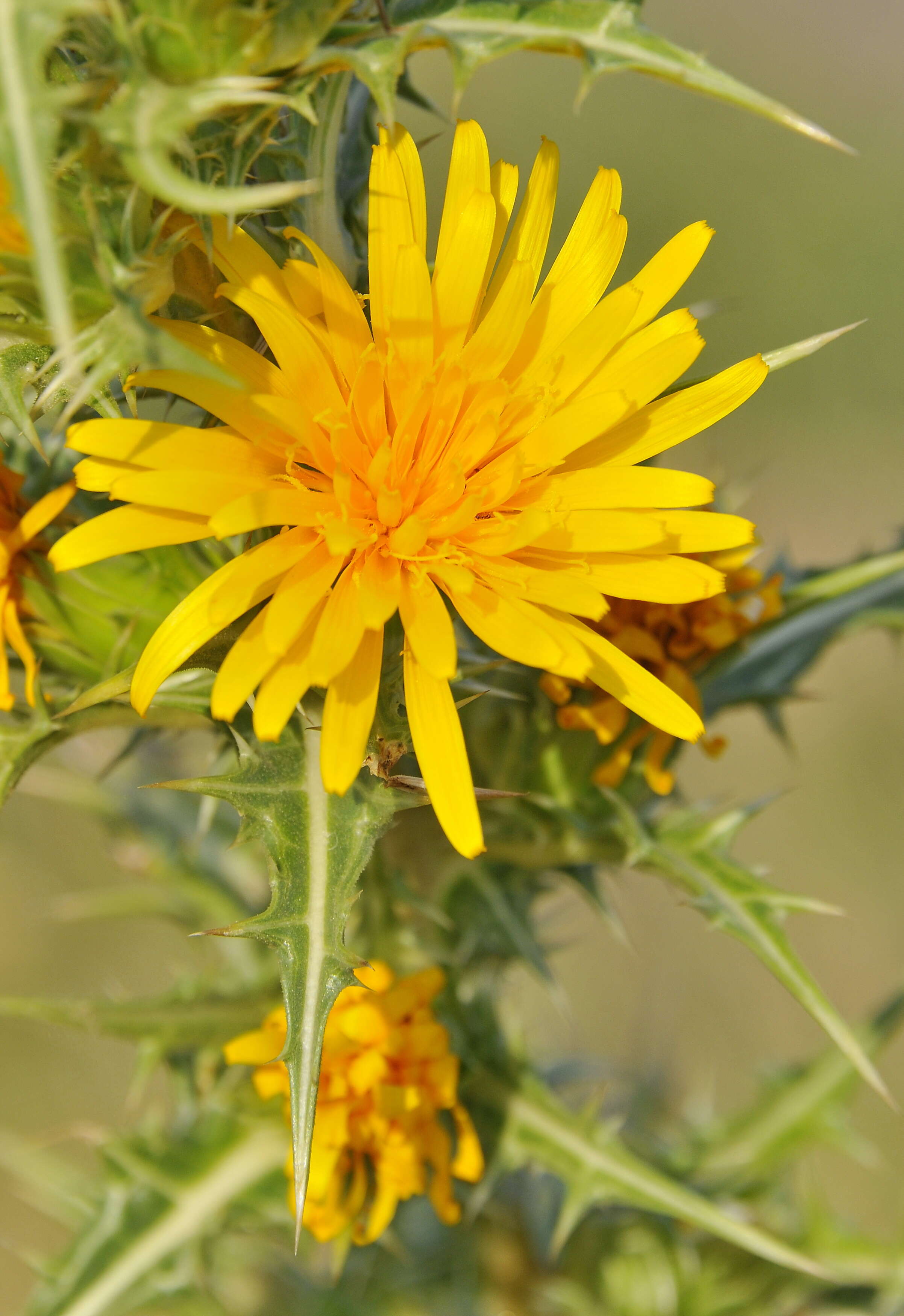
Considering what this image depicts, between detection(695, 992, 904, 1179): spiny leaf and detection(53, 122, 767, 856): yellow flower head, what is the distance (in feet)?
5.55

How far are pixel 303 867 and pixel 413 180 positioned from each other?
90cm

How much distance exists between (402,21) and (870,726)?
16.5ft

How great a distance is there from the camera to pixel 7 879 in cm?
503

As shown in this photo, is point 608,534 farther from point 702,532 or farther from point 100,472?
point 100,472

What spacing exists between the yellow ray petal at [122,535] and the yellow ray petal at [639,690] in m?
0.47

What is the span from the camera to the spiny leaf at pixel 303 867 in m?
1.27

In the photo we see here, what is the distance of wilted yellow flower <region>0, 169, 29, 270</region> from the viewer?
1090 mm

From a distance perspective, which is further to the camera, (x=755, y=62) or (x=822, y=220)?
(x=755, y=62)

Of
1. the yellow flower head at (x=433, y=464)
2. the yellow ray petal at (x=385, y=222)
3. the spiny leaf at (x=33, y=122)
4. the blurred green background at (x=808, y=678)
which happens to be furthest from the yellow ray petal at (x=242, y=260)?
the blurred green background at (x=808, y=678)

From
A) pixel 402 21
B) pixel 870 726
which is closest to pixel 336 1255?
pixel 402 21

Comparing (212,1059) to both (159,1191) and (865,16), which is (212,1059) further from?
(865,16)

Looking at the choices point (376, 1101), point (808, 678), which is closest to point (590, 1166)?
Result: point (376, 1101)

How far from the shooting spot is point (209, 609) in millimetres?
1203

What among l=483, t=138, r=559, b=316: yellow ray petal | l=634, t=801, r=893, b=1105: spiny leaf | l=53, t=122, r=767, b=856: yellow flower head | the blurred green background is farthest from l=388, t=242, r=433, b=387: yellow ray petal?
the blurred green background
